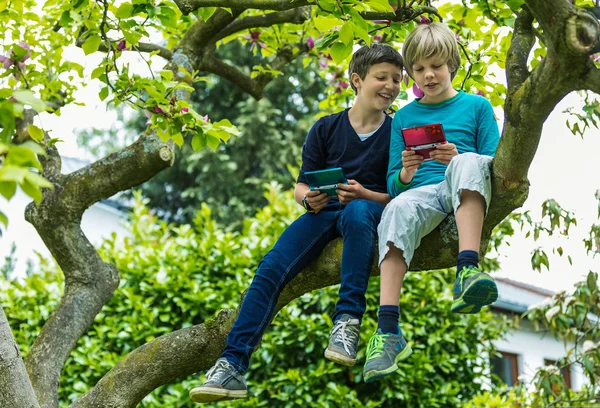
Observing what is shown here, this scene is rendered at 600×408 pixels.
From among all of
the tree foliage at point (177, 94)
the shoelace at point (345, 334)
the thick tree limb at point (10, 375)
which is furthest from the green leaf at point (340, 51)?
the thick tree limb at point (10, 375)

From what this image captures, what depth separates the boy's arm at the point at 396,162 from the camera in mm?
2965

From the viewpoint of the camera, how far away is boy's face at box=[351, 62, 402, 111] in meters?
3.16

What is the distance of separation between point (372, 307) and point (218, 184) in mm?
11426

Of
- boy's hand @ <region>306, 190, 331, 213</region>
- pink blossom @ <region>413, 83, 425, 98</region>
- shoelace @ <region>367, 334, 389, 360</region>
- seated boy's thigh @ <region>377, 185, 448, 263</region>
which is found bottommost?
shoelace @ <region>367, 334, 389, 360</region>

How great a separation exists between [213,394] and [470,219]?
→ 110 cm

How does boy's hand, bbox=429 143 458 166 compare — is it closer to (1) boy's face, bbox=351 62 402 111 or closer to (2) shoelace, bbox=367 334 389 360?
(1) boy's face, bbox=351 62 402 111

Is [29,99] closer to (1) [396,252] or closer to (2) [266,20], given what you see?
(1) [396,252]

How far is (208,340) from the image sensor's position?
125 inches

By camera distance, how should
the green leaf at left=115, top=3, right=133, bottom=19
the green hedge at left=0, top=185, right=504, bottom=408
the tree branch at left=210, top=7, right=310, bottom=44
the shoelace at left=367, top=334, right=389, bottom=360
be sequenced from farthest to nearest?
the green hedge at left=0, top=185, right=504, bottom=408
the tree branch at left=210, top=7, right=310, bottom=44
the green leaf at left=115, top=3, right=133, bottom=19
the shoelace at left=367, top=334, right=389, bottom=360

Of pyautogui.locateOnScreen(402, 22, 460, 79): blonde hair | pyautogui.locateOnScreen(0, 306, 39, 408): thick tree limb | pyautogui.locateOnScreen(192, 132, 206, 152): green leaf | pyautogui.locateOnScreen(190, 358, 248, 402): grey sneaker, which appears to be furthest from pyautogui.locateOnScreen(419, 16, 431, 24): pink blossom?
pyautogui.locateOnScreen(0, 306, 39, 408): thick tree limb

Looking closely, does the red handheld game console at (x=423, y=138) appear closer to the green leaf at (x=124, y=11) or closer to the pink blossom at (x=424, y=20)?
the pink blossom at (x=424, y=20)

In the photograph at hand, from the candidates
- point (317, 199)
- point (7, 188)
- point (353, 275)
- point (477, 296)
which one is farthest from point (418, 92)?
point (7, 188)

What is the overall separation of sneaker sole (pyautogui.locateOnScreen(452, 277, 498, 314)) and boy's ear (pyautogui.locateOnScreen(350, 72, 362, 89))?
116cm

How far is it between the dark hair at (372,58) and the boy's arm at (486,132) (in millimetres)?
422
